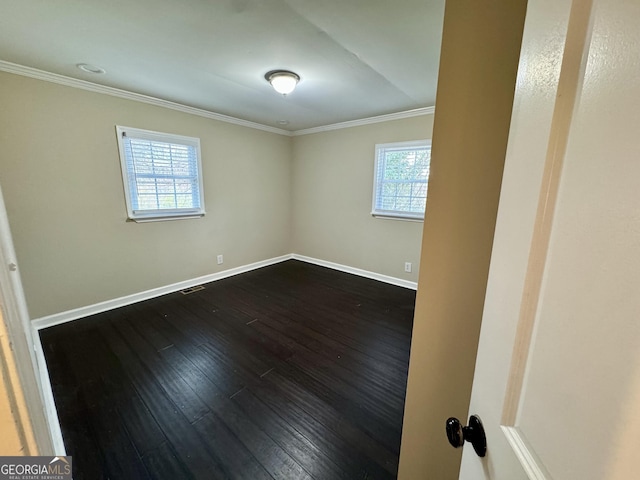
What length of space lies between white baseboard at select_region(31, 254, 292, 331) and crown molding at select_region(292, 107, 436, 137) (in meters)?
2.52

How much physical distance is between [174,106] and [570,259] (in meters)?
3.88

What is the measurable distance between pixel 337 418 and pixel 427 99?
10.5 ft

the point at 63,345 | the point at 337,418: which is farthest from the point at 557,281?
the point at 63,345

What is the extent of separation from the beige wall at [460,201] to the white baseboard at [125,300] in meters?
3.40

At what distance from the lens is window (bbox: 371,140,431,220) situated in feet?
11.2

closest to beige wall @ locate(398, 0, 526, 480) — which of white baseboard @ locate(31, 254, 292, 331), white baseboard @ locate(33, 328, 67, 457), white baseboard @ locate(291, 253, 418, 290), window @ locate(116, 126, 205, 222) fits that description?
white baseboard @ locate(33, 328, 67, 457)

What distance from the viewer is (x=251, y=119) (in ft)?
12.5

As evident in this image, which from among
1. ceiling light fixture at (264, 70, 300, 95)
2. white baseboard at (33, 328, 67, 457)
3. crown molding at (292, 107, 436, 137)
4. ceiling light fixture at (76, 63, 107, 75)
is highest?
crown molding at (292, 107, 436, 137)

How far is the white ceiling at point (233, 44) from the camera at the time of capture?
1451 millimetres

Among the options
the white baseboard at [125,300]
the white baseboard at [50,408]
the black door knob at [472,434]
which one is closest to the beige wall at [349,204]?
the white baseboard at [125,300]

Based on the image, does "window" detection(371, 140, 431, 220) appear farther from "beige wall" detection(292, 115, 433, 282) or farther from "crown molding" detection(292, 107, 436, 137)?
"crown molding" detection(292, 107, 436, 137)

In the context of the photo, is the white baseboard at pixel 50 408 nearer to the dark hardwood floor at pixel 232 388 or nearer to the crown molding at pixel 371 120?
the dark hardwood floor at pixel 232 388

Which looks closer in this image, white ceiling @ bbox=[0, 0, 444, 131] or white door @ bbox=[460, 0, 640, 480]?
white door @ bbox=[460, 0, 640, 480]

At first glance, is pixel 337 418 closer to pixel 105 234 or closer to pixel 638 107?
pixel 638 107
